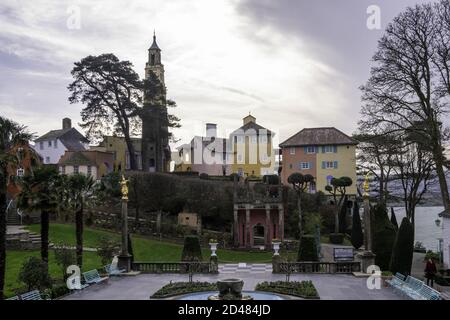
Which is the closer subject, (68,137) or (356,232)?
(356,232)

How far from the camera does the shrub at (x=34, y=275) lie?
2489 cm

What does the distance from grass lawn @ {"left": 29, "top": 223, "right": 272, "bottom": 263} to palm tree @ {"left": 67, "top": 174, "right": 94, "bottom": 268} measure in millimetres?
12745

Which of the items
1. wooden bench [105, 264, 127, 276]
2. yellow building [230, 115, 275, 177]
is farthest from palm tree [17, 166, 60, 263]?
yellow building [230, 115, 275, 177]

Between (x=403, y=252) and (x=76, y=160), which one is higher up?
(x=76, y=160)

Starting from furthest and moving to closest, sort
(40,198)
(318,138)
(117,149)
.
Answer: (117,149) → (318,138) → (40,198)

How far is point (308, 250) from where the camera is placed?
113 feet

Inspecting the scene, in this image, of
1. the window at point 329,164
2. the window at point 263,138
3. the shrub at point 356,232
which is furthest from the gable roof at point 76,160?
the shrub at point 356,232

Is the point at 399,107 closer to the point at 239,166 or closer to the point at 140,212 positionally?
the point at 140,212

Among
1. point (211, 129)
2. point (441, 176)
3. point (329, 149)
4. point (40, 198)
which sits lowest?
point (40, 198)

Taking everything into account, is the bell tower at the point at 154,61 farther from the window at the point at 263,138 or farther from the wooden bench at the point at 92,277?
the wooden bench at the point at 92,277

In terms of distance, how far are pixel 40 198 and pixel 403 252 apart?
70.4ft

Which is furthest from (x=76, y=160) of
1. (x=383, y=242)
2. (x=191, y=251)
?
(x=383, y=242)

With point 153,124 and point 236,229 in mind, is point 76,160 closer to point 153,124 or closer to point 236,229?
point 153,124
